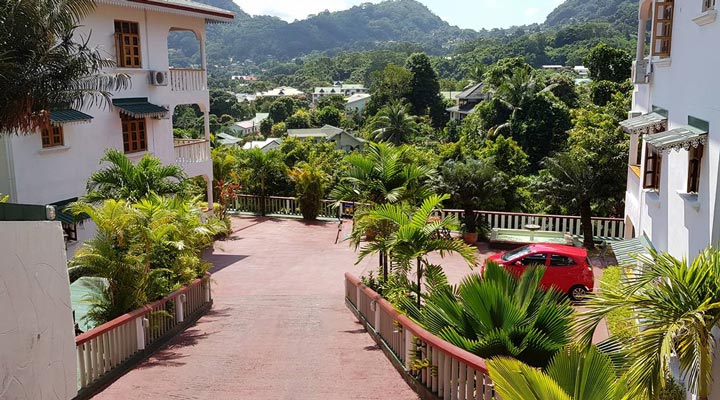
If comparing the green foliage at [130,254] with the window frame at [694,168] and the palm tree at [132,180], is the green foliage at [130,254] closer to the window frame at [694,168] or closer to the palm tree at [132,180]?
the palm tree at [132,180]

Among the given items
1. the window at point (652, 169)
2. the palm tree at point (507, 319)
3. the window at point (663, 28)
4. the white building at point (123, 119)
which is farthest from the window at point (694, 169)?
the white building at point (123, 119)

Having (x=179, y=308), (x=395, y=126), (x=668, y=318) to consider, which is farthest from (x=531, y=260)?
(x=395, y=126)

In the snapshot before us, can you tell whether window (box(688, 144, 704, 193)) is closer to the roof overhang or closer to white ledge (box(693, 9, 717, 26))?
white ledge (box(693, 9, 717, 26))

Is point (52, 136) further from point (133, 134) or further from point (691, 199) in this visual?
point (691, 199)

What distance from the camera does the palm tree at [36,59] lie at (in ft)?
27.3

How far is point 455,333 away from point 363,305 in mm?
4762

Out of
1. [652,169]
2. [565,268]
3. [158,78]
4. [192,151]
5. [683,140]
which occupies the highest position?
[158,78]

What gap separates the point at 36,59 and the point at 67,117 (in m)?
5.95

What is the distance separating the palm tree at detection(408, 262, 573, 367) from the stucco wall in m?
4.10

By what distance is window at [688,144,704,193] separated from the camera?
7.70m

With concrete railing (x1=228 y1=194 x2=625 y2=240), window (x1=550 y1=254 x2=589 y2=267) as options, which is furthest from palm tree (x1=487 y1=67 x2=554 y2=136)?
window (x1=550 y1=254 x2=589 y2=267)

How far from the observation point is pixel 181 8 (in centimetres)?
1761

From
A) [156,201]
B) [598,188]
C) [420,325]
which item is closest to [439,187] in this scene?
[598,188]

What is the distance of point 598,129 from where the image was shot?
1773 cm
